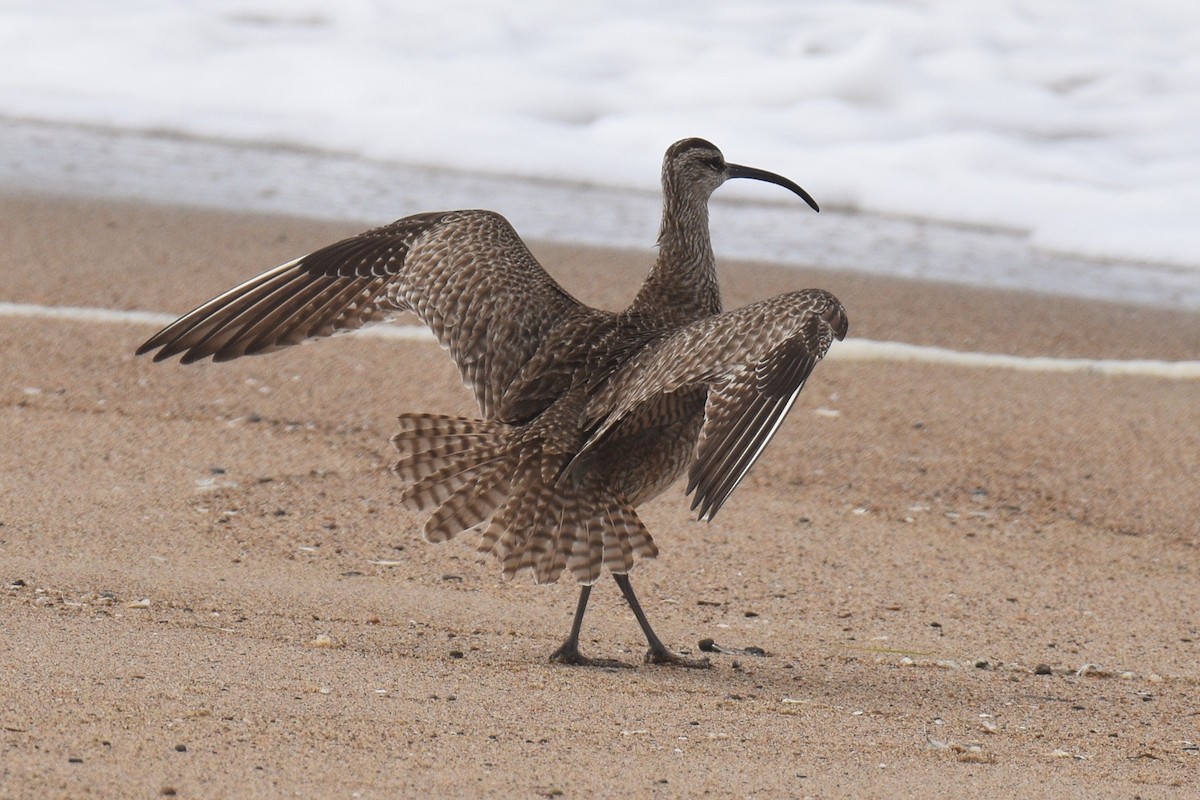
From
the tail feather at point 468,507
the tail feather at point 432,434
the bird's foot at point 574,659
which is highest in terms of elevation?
the tail feather at point 432,434

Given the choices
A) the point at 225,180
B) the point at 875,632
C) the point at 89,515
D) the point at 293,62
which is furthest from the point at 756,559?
the point at 293,62

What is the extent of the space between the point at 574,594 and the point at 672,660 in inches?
31.2

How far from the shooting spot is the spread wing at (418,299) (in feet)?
16.1

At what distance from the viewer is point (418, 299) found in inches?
201

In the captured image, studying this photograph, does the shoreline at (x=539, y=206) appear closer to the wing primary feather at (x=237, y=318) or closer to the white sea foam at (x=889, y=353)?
the white sea foam at (x=889, y=353)

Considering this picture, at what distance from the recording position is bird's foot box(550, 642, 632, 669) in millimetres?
4359

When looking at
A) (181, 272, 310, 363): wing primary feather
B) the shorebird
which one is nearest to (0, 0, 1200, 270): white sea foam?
the shorebird

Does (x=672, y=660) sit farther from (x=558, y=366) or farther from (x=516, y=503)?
(x=558, y=366)

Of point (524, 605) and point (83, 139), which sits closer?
point (524, 605)

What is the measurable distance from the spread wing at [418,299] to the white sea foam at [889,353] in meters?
1.87

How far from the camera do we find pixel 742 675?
4375 mm

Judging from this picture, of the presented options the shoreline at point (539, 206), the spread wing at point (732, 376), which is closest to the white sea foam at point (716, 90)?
the shoreline at point (539, 206)

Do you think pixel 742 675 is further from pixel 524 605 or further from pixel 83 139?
pixel 83 139

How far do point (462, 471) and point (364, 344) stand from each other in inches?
121
